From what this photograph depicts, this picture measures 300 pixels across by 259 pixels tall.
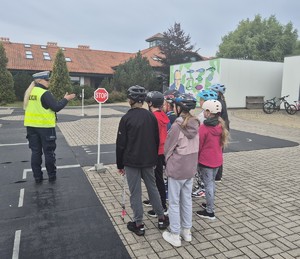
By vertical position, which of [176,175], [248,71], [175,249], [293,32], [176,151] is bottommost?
[175,249]

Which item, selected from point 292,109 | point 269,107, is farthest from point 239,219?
point 269,107

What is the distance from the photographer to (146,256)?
3057mm

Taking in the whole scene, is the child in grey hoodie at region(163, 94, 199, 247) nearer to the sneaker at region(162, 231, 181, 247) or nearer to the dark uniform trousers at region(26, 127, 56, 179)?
the sneaker at region(162, 231, 181, 247)

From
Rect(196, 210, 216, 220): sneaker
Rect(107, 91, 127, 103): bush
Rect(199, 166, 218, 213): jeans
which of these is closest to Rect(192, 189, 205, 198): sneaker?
Rect(196, 210, 216, 220): sneaker

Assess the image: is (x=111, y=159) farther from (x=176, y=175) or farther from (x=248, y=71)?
(x=248, y=71)

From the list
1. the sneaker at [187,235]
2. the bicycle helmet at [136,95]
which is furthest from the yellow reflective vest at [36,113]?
the sneaker at [187,235]

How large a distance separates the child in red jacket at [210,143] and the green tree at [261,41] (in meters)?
39.6

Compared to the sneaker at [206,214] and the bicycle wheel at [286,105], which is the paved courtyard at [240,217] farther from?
the bicycle wheel at [286,105]

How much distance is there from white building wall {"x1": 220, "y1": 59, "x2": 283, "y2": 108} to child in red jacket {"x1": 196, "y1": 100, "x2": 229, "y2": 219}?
1830 centimetres

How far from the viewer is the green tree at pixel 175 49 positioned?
36.3 meters

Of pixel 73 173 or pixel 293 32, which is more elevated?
pixel 293 32

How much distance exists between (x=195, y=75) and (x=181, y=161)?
21.2 m

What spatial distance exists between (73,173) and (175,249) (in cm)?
325

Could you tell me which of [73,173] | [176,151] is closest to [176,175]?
[176,151]
